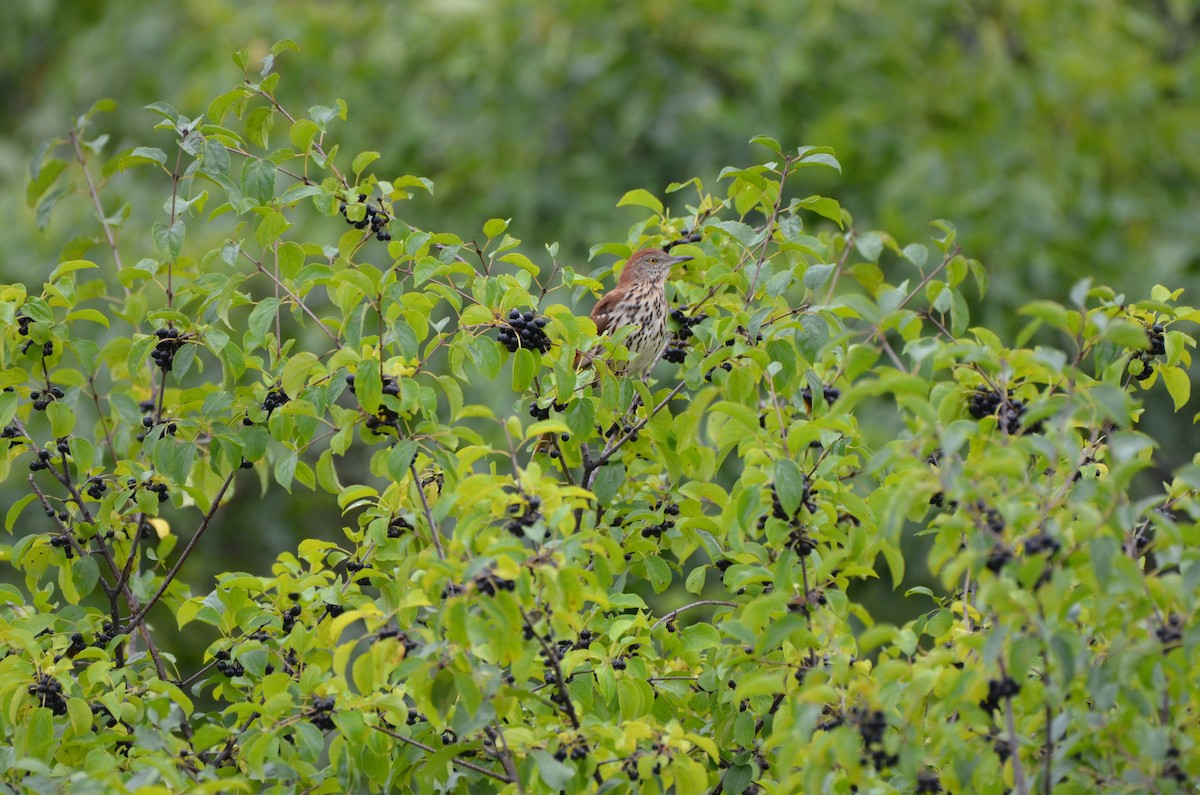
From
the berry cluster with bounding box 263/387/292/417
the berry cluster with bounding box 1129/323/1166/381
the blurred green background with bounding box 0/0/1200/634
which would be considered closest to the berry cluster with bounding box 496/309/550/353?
the berry cluster with bounding box 263/387/292/417

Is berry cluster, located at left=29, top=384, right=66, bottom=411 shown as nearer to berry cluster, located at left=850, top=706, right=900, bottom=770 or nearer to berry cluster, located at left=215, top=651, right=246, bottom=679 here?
berry cluster, located at left=215, top=651, right=246, bottom=679

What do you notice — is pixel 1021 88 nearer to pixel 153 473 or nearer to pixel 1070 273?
pixel 1070 273

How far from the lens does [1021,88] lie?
8.63 metres

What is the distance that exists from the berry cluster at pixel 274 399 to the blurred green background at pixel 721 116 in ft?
14.5

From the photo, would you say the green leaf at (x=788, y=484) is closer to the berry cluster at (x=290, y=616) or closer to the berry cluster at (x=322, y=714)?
the berry cluster at (x=322, y=714)

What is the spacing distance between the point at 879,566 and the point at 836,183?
2.26m

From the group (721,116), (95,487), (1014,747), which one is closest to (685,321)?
(1014,747)

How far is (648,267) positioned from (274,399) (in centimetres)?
204

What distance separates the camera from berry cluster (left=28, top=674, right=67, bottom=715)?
9.69ft

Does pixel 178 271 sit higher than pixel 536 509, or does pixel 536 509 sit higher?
pixel 178 271

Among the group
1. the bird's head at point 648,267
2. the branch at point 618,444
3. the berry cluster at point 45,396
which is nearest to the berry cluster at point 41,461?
the berry cluster at point 45,396

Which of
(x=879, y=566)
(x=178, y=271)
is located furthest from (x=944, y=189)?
(x=178, y=271)

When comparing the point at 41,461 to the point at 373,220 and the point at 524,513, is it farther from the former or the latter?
the point at 524,513

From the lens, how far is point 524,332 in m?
3.11
